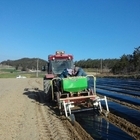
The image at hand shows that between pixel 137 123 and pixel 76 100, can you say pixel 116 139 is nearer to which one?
pixel 137 123

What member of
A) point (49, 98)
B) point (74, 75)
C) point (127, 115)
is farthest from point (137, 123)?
point (49, 98)

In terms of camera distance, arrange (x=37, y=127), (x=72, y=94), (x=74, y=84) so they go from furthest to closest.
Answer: (x=72, y=94)
(x=74, y=84)
(x=37, y=127)

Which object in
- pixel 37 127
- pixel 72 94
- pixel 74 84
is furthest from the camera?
pixel 72 94

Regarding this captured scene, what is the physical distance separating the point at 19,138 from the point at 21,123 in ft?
5.59

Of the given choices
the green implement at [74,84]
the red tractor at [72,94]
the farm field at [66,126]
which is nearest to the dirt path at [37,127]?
the farm field at [66,126]

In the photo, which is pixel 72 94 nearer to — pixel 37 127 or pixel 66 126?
pixel 66 126

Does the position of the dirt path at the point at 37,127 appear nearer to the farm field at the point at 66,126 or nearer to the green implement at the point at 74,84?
the farm field at the point at 66,126

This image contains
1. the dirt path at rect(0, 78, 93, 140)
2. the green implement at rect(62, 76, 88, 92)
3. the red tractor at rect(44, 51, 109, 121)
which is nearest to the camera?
the dirt path at rect(0, 78, 93, 140)

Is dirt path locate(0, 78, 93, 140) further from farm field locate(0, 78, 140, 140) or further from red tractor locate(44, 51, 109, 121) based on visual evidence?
red tractor locate(44, 51, 109, 121)

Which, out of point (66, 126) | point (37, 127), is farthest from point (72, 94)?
point (37, 127)

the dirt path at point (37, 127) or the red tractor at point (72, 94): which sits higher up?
the red tractor at point (72, 94)

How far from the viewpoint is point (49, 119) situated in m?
8.85

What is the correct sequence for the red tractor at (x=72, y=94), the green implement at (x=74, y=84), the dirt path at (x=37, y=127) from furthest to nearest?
the green implement at (x=74, y=84) → the red tractor at (x=72, y=94) → the dirt path at (x=37, y=127)

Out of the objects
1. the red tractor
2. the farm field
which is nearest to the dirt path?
the farm field
